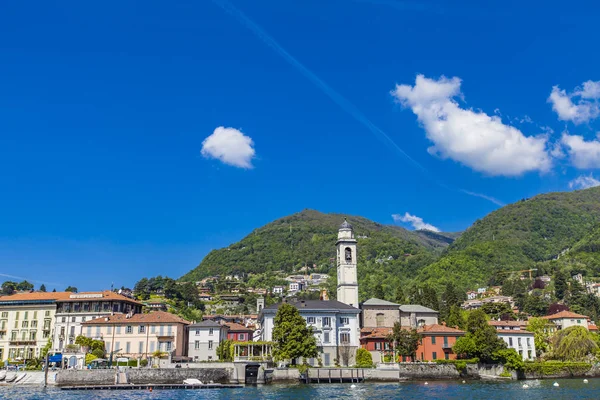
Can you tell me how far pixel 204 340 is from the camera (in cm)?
7975

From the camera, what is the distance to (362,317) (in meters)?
96.2

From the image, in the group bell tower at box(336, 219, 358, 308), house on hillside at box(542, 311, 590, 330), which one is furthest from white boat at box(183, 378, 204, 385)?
house on hillside at box(542, 311, 590, 330)

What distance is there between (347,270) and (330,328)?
16.8 m

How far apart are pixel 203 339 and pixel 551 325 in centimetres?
6018

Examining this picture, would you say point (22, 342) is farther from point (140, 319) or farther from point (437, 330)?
point (437, 330)

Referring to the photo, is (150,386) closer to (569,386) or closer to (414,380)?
(414,380)

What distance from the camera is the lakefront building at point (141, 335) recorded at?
7788cm

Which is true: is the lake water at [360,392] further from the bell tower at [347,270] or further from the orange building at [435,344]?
the bell tower at [347,270]

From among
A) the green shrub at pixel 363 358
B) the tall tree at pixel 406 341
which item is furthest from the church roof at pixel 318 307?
the green shrub at pixel 363 358

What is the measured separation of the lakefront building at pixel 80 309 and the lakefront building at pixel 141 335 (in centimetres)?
676

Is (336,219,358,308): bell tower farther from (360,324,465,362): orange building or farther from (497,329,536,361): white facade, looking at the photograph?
(497,329,536,361): white facade

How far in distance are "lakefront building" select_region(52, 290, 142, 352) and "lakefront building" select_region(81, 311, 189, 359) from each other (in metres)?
6.76

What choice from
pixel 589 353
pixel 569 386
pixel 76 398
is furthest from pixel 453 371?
pixel 76 398

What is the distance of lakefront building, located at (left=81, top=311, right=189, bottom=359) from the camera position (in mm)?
77875
